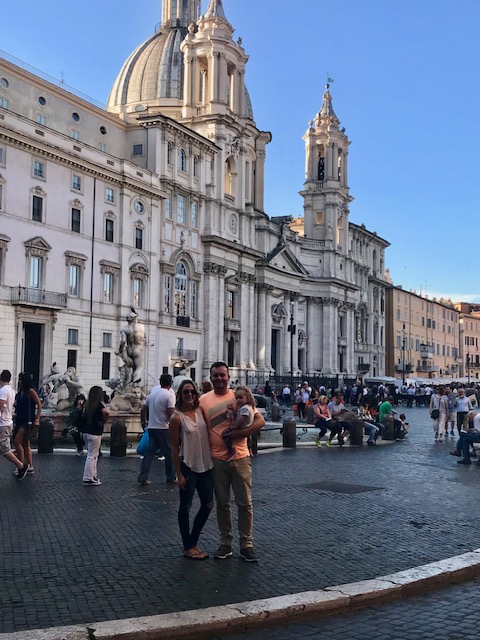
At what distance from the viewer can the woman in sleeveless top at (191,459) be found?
729 cm

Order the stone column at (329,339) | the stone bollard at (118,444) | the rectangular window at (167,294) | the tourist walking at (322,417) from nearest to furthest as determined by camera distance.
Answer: the stone bollard at (118,444) < the tourist walking at (322,417) < the rectangular window at (167,294) < the stone column at (329,339)

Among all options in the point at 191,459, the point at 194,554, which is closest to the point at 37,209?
the point at 191,459

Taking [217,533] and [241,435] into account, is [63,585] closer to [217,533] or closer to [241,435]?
[241,435]

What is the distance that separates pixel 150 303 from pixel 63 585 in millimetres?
38569

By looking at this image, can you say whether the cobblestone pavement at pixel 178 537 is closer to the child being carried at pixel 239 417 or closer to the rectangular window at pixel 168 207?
the child being carried at pixel 239 417

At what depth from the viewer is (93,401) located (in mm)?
11773

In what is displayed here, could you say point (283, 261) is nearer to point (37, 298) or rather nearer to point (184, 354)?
point (184, 354)

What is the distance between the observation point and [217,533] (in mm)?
8773

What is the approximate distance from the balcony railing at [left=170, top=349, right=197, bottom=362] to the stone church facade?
18 cm

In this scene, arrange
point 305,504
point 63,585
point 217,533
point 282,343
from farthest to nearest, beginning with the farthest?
point 282,343, point 305,504, point 217,533, point 63,585

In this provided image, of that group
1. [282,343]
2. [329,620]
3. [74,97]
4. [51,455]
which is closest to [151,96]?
[74,97]

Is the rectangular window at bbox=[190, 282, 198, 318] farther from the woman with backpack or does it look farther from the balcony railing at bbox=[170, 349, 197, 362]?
the woman with backpack

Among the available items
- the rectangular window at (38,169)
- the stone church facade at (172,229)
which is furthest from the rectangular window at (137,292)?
the rectangular window at (38,169)

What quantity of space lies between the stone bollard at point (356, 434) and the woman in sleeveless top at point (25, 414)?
1082 centimetres
